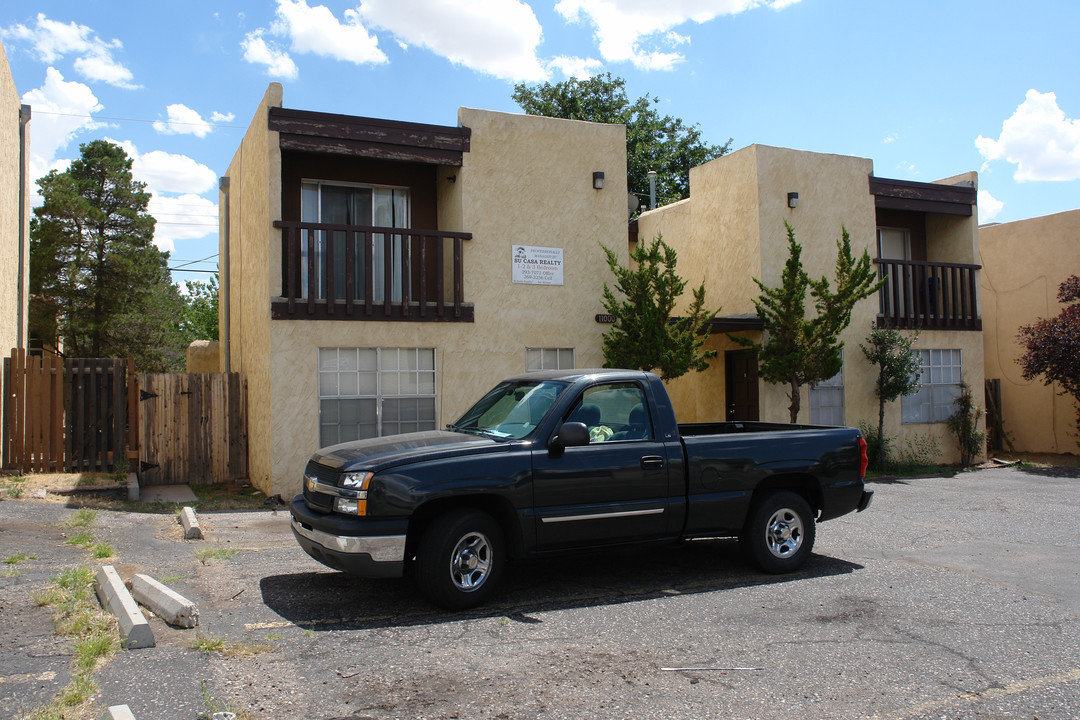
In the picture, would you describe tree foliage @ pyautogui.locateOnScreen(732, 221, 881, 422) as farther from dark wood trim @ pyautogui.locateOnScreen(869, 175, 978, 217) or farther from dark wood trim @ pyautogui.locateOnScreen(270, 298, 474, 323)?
dark wood trim @ pyautogui.locateOnScreen(270, 298, 474, 323)

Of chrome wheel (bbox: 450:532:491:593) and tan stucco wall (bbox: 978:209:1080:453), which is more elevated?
tan stucco wall (bbox: 978:209:1080:453)

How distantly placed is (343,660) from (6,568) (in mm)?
3730

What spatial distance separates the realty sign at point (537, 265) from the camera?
1306 centimetres

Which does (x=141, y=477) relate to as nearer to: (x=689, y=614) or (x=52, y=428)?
(x=52, y=428)

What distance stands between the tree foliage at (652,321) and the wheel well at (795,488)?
5012 mm

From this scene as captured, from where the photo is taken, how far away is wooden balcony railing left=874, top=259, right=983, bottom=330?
16.5 m

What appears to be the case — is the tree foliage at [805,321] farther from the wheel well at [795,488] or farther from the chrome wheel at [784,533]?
the chrome wheel at [784,533]

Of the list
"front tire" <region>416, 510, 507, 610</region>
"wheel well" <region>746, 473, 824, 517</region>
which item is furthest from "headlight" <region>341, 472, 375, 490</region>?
"wheel well" <region>746, 473, 824, 517</region>

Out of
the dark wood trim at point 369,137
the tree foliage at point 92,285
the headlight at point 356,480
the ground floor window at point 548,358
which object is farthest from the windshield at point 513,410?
the tree foliage at point 92,285

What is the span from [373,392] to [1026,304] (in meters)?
16.6

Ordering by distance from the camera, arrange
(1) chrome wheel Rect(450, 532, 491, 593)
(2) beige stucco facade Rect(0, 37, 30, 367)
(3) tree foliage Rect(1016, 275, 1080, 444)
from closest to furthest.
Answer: (1) chrome wheel Rect(450, 532, 491, 593) → (2) beige stucco facade Rect(0, 37, 30, 367) → (3) tree foliage Rect(1016, 275, 1080, 444)

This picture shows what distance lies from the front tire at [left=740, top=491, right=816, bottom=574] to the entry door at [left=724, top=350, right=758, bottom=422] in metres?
8.08

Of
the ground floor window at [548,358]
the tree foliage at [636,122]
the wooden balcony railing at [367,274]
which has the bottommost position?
the ground floor window at [548,358]

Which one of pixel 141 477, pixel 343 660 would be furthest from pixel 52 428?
pixel 343 660
